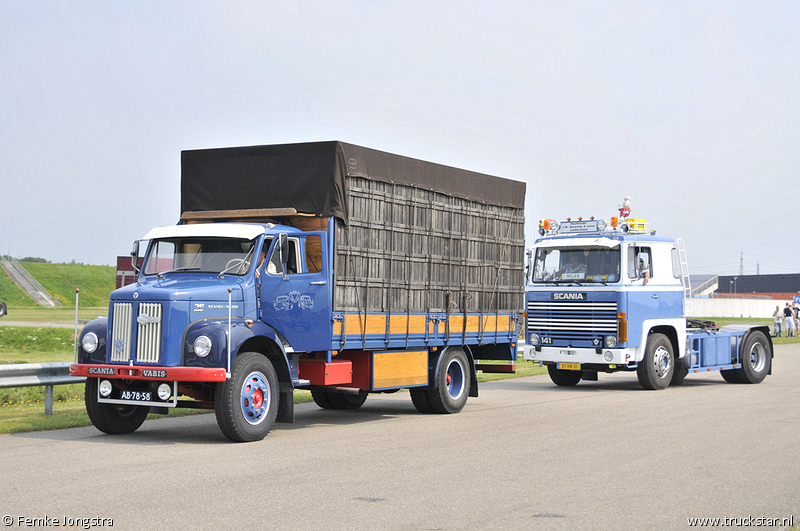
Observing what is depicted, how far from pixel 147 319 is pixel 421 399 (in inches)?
214

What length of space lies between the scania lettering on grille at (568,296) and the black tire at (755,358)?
5.11 metres

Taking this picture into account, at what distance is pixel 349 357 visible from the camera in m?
13.2

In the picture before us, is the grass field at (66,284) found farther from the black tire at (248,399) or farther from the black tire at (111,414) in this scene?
the black tire at (248,399)

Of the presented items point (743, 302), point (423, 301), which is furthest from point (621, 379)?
point (743, 302)

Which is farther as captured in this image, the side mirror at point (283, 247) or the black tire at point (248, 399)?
the side mirror at point (283, 247)

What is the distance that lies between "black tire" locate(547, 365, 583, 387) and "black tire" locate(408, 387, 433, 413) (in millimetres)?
6139

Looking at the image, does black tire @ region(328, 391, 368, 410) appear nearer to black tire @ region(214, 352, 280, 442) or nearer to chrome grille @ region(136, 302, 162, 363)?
black tire @ region(214, 352, 280, 442)

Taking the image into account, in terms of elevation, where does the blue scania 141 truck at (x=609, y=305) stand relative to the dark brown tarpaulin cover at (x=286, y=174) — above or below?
below

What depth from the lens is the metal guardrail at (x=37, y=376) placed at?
12648 millimetres

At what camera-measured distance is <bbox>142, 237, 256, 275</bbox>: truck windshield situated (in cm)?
1188

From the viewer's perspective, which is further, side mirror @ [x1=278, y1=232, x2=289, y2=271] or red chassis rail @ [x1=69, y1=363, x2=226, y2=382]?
side mirror @ [x1=278, y1=232, x2=289, y2=271]

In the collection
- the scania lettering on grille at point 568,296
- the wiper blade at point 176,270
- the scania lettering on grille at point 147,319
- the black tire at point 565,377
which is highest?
the wiper blade at point 176,270

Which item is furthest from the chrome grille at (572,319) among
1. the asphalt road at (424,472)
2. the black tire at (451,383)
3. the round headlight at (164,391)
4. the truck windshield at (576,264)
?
the round headlight at (164,391)

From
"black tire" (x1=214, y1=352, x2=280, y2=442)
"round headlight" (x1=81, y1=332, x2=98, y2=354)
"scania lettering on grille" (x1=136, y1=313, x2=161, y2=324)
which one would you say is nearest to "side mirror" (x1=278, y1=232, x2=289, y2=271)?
"black tire" (x1=214, y1=352, x2=280, y2=442)
